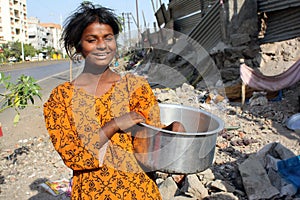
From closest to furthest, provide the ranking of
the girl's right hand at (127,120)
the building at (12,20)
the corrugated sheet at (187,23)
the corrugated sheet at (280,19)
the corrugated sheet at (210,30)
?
the girl's right hand at (127,120), the corrugated sheet at (280,19), the corrugated sheet at (210,30), the corrugated sheet at (187,23), the building at (12,20)

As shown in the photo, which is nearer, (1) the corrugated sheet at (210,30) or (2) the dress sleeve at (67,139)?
(2) the dress sleeve at (67,139)

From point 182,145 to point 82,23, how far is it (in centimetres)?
62

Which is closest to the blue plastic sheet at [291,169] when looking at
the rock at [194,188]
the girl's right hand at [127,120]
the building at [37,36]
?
the rock at [194,188]

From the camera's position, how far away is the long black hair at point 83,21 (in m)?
1.28

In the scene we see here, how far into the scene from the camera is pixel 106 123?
121 centimetres

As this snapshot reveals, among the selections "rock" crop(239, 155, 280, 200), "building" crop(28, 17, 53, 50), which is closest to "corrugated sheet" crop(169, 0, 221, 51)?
"rock" crop(239, 155, 280, 200)

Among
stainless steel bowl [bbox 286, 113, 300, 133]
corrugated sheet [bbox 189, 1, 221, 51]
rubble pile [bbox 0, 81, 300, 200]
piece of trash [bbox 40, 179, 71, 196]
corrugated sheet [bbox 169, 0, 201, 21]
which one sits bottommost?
piece of trash [bbox 40, 179, 71, 196]

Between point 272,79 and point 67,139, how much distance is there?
511cm

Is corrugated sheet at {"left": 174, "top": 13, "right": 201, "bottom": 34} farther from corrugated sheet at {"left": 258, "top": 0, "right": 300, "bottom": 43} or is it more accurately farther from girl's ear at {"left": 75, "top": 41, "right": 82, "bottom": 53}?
girl's ear at {"left": 75, "top": 41, "right": 82, "bottom": 53}

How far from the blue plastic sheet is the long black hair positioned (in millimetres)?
2276

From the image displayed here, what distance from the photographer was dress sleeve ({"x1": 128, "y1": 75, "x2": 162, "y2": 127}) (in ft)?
4.02

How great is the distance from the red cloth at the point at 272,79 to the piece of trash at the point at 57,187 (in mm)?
3795

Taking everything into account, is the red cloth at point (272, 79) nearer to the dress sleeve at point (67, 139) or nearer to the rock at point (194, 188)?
the rock at point (194, 188)

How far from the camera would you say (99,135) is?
3.88 ft
